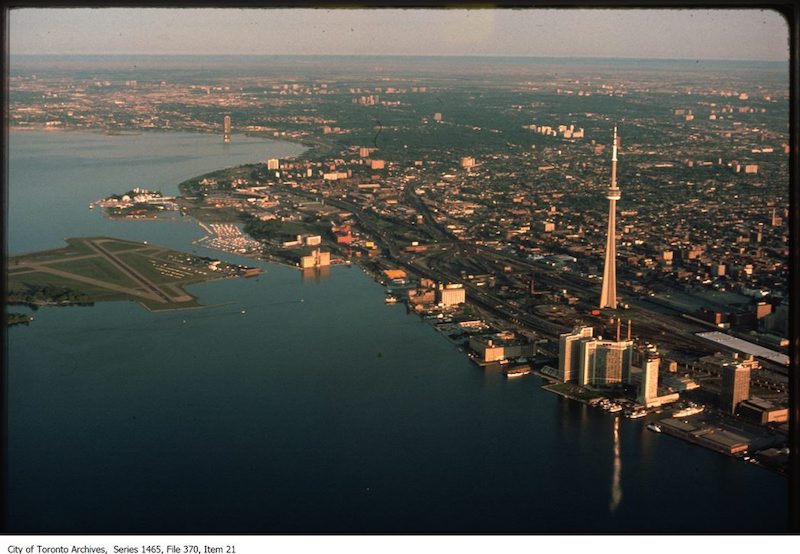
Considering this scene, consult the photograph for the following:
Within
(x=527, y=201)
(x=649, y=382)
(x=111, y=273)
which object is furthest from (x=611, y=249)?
(x=111, y=273)

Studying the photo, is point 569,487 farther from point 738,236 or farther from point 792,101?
point 738,236

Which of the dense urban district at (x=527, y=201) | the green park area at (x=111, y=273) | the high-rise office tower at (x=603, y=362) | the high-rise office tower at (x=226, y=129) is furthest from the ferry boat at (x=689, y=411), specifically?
the high-rise office tower at (x=226, y=129)

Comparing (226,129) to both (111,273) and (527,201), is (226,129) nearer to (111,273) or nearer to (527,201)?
(111,273)

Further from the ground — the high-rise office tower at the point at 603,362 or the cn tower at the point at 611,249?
the cn tower at the point at 611,249

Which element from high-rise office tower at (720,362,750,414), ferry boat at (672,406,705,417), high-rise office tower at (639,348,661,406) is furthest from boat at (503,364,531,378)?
high-rise office tower at (720,362,750,414)

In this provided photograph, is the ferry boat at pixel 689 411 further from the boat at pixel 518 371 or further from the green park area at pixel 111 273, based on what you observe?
the green park area at pixel 111 273

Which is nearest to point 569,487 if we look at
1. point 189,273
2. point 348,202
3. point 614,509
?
point 614,509

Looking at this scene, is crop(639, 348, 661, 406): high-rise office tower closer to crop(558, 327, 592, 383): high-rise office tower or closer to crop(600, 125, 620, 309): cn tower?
crop(558, 327, 592, 383): high-rise office tower
